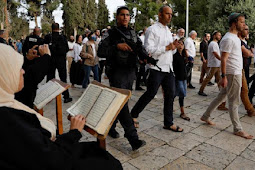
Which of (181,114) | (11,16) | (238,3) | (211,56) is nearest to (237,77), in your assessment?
(181,114)

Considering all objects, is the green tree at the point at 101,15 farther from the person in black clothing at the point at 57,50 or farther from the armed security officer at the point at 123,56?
the armed security officer at the point at 123,56

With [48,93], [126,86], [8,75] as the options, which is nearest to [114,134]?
[126,86]

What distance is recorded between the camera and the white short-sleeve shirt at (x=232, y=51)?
329 cm

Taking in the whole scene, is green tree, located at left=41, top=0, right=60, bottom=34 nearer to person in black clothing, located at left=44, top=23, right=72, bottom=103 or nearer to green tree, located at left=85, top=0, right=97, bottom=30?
green tree, located at left=85, top=0, right=97, bottom=30

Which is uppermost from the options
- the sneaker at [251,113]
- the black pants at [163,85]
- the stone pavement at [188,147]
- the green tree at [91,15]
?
the green tree at [91,15]

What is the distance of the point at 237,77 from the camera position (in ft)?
11.0

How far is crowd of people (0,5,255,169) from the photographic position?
1.12 m

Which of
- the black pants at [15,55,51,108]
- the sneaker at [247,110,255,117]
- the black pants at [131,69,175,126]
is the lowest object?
the sneaker at [247,110,255,117]

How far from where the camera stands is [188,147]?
312 centimetres

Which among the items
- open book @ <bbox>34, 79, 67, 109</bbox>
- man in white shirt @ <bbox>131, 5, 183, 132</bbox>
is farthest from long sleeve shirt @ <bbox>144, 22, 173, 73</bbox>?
open book @ <bbox>34, 79, 67, 109</bbox>

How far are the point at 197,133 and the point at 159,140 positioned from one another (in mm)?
729

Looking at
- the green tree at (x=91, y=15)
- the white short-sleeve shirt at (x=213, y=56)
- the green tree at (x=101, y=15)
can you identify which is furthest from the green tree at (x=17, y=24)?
the white short-sleeve shirt at (x=213, y=56)

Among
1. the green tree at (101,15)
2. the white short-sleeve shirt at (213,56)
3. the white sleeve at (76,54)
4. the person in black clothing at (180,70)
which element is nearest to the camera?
the person in black clothing at (180,70)

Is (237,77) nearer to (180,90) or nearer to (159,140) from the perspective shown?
(180,90)
